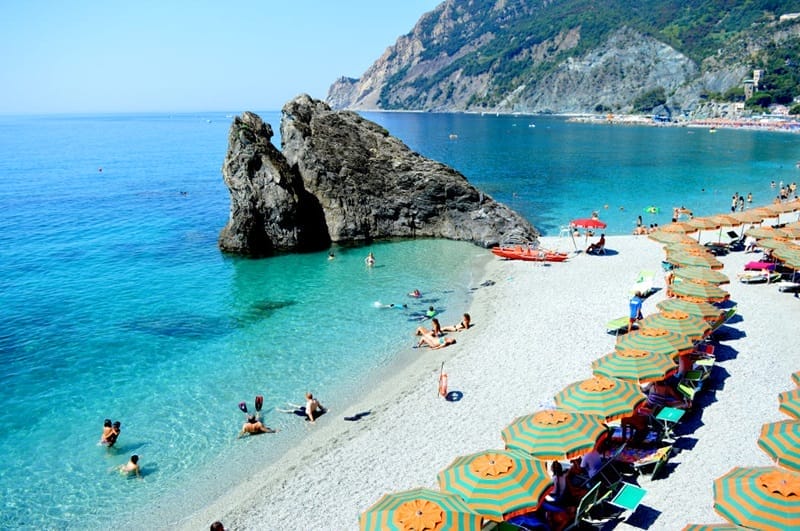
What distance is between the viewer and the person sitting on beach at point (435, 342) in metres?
22.4

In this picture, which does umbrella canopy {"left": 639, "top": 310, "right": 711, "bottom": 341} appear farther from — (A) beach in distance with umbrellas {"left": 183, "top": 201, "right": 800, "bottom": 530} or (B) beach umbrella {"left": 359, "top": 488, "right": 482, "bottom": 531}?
(B) beach umbrella {"left": 359, "top": 488, "right": 482, "bottom": 531}

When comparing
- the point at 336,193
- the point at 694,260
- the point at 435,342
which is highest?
the point at 336,193

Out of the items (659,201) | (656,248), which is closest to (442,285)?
(656,248)

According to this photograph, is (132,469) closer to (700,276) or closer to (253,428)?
(253,428)

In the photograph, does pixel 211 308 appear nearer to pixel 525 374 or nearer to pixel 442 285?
pixel 442 285

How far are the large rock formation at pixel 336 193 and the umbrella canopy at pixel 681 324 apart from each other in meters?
18.8

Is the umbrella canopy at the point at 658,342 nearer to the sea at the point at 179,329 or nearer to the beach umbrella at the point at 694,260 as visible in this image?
the beach umbrella at the point at 694,260

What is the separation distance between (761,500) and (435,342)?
14.2 metres

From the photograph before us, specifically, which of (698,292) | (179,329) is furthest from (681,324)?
(179,329)

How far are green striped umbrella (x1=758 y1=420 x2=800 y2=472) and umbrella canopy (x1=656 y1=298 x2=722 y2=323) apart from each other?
24.3 ft

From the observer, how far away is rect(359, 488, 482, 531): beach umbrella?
9.05 metres

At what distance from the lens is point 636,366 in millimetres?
14469

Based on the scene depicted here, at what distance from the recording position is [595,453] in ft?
40.7

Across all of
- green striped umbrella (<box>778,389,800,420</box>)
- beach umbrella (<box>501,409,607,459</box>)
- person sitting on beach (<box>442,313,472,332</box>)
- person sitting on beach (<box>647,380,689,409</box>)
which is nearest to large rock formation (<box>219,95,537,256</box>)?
person sitting on beach (<box>442,313,472,332</box>)
